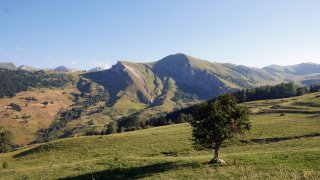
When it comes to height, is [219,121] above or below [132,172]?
above

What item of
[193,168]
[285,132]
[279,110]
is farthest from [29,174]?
[279,110]

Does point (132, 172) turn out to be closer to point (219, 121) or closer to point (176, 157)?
point (176, 157)

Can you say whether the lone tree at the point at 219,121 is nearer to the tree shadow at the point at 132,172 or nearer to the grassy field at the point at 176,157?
the grassy field at the point at 176,157

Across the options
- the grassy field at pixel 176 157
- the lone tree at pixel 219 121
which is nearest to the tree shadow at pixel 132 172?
the grassy field at pixel 176 157

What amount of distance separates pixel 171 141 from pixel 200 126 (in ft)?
98.1

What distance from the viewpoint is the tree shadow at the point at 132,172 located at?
150 ft

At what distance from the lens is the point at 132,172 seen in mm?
47781

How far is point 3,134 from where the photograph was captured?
152125 mm

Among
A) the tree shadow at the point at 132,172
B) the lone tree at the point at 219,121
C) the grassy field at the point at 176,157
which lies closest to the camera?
the grassy field at the point at 176,157

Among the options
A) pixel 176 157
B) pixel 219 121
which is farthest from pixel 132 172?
pixel 219 121

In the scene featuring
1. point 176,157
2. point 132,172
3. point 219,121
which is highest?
point 219,121

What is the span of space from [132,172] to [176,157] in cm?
1403

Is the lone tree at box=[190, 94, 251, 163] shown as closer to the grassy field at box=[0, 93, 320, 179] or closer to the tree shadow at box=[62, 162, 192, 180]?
the grassy field at box=[0, 93, 320, 179]

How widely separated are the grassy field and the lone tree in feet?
10.5
